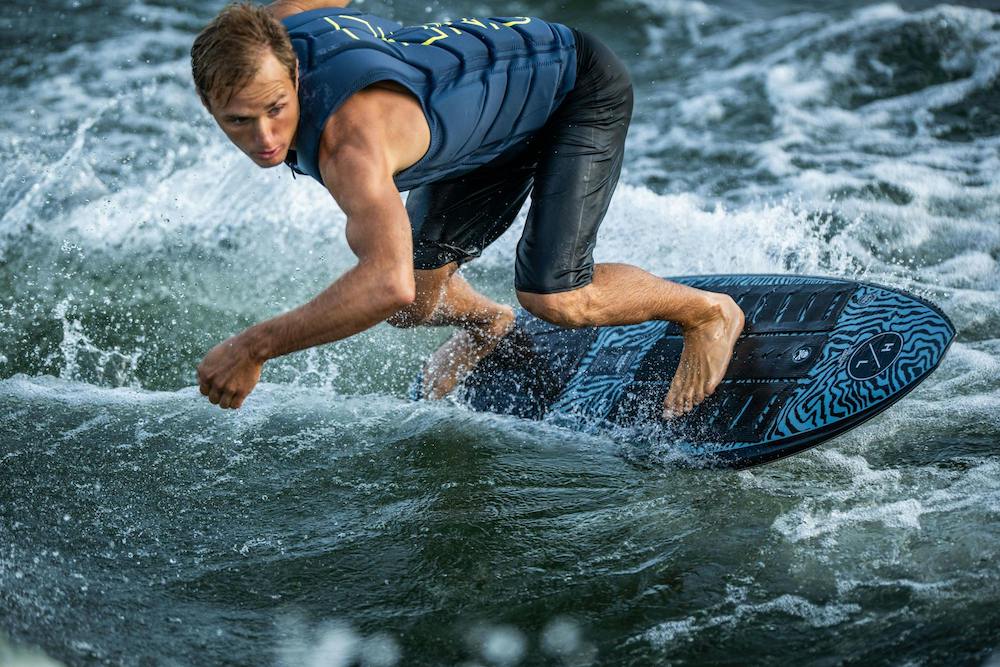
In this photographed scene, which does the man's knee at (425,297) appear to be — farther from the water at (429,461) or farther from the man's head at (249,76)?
the man's head at (249,76)

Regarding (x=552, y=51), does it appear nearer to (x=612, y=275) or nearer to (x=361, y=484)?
(x=612, y=275)

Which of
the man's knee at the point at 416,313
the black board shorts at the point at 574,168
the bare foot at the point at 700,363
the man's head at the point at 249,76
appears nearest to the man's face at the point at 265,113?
the man's head at the point at 249,76

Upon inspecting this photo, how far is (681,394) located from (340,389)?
1576 mm

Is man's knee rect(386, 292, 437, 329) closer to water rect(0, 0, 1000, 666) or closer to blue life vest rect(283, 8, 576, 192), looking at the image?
water rect(0, 0, 1000, 666)

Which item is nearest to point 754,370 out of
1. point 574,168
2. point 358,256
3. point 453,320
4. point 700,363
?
point 700,363

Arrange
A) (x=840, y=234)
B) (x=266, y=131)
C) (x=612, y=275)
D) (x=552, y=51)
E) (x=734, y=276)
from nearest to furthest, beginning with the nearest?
(x=266, y=131)
(x=552, y=51)
(x=612, y=275)
(x=734, y=276)
(x=840, y=234)

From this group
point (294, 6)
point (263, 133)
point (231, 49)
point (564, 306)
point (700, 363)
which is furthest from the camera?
point (700, 363)

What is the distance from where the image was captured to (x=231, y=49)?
2.67 metres

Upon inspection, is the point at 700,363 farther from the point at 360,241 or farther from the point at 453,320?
the point at 360,241

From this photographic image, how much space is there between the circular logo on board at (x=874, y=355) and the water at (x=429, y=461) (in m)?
0.31

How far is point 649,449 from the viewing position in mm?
3879

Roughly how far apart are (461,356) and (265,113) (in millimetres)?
1982

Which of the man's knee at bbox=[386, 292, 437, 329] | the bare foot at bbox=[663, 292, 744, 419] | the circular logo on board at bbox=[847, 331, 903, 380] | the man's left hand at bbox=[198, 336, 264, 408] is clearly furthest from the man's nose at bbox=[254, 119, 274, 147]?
the circular logo on board at bbox=[847, 331, 903, 380]

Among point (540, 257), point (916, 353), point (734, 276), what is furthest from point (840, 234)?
point (540, 257)
